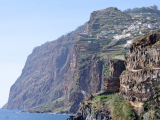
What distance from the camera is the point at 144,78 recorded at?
1895 inches

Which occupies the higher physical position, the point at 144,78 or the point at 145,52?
the point at 145,52

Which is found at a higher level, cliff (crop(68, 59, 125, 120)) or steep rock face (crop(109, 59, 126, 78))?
steep rock face (crop(109, 59, 126, 78))

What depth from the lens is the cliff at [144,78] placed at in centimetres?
4678

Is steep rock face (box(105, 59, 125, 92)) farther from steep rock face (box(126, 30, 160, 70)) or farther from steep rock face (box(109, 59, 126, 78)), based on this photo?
steep rock face (box(126, 30, 160, 70))

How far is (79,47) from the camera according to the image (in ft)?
546

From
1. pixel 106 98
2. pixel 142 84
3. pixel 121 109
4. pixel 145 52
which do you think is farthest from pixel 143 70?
pixel 106 98

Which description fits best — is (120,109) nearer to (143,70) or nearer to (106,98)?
(143,70)

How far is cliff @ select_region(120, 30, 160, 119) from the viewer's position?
153 feet

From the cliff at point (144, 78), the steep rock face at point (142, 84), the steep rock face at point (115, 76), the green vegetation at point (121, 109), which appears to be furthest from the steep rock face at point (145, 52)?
the steep rock face at point (115, 76)

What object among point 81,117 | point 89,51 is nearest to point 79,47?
point 89,51

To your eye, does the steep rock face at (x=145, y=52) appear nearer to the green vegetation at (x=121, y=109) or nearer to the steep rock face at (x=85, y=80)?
the green vegetation at (x=121, y=109)

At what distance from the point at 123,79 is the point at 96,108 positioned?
553 inches

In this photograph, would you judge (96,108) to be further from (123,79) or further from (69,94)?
(69,94)

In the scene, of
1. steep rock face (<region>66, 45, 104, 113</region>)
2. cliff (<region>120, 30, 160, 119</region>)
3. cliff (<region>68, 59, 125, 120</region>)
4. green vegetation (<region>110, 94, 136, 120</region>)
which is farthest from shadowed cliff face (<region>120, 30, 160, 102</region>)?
steep rock face (<region>66, 45, 104, 113</region>)
